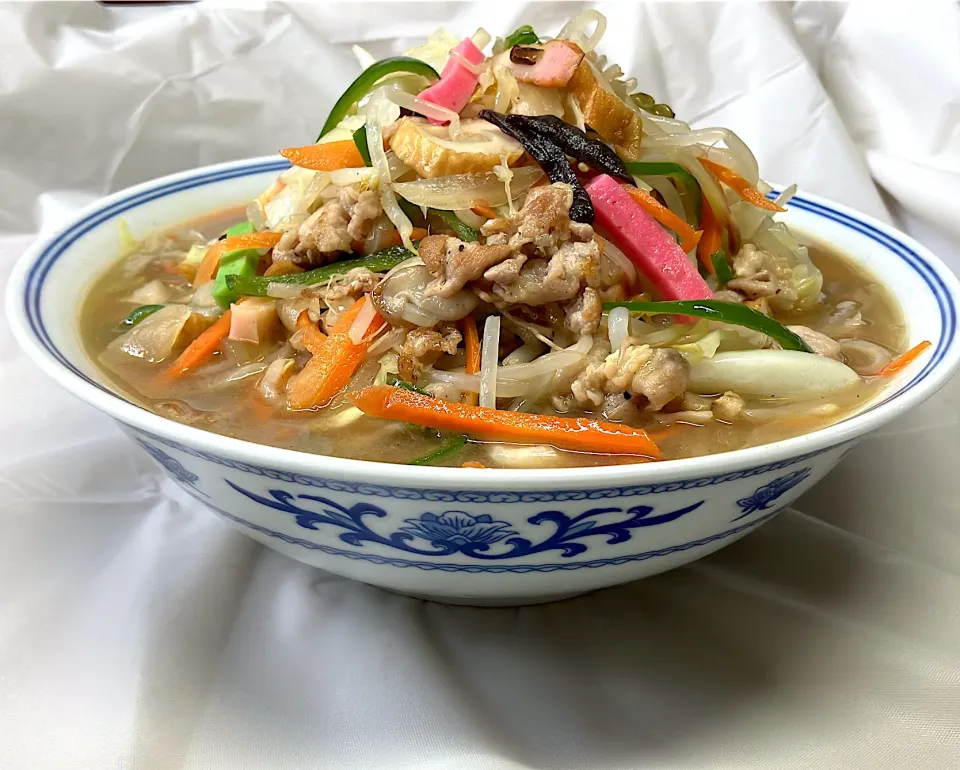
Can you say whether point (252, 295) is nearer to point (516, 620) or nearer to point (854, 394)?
point (516, 620)

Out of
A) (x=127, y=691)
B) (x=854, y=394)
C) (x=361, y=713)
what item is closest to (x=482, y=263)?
(x=854, y=394)

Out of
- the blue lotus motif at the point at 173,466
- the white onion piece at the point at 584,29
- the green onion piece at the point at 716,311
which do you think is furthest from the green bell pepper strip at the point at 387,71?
the blue lotus motif at the point at 173,466

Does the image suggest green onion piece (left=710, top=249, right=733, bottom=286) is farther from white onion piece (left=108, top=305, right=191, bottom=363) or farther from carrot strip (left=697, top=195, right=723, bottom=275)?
white onion piece (left=108, top=305, right=191, bottom=363)

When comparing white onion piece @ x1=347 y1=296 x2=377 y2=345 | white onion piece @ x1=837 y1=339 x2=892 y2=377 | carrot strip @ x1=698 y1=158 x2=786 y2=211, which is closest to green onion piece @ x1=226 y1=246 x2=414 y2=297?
white onion piece @ x1=347 y1=296 x2=377 y2=345

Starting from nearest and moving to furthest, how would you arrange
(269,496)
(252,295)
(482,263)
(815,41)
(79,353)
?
(269,496), (482,263), (79,353), (252,295), (815,41)

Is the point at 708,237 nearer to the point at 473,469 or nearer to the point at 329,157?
the point at 329,157

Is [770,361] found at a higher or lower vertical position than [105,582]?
higher
